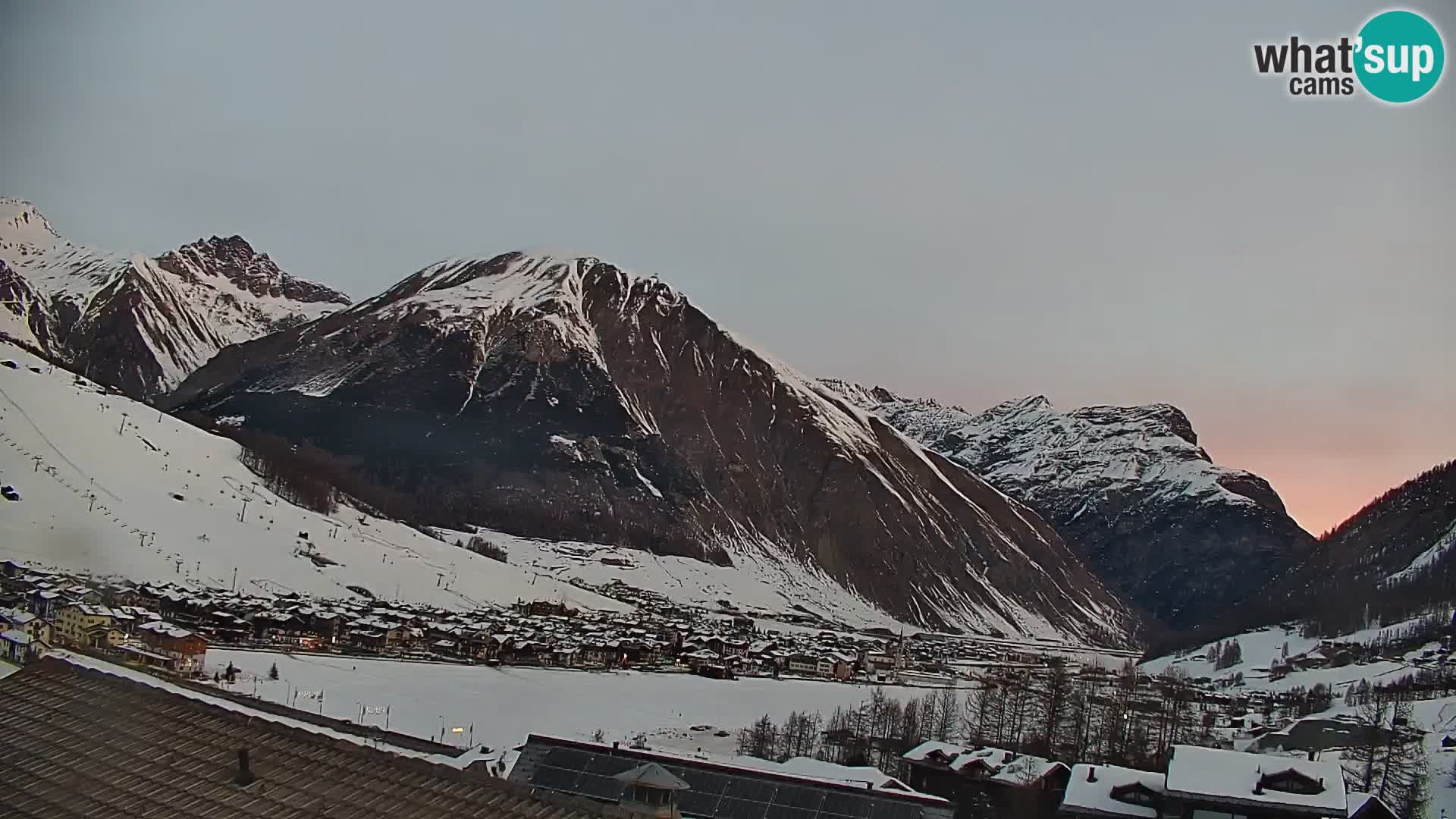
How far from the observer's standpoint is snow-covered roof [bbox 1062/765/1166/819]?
16.1m

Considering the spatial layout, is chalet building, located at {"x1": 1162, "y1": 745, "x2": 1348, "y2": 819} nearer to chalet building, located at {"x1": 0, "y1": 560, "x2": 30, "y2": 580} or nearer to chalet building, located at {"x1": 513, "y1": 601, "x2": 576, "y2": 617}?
chalet building, located at {"x1": 0, "y1": 560, "x2": 30, "y2": 580}

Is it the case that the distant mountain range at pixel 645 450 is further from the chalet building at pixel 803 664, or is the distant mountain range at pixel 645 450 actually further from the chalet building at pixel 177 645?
the chalet building at pixel 177 645

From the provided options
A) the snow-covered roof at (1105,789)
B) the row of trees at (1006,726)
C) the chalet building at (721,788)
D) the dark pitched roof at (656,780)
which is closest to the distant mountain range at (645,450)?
the row of trees at (1006,726)

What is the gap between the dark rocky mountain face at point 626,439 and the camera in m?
99.9

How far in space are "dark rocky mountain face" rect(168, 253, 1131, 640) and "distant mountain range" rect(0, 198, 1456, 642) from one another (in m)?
0.28

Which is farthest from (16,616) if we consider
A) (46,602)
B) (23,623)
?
(46,602)

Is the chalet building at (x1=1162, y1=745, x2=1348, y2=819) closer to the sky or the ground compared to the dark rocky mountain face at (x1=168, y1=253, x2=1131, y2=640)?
closer to the ground

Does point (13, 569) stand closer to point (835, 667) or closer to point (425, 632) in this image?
point (425, 632)

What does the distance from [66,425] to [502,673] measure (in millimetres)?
23124

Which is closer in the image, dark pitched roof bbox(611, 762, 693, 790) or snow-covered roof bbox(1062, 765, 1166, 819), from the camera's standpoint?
dark pitched roof bbox(611, 762, 693, 790)

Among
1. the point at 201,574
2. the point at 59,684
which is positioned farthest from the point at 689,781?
the point at 201,574

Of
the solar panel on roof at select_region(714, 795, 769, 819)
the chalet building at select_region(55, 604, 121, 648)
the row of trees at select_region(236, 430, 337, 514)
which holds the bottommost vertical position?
the chalet building at select_region(55, 604, 121, 648)

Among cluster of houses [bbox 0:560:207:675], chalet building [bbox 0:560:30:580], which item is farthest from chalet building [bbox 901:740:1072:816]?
chalet building [bbox 0:560:30:580]

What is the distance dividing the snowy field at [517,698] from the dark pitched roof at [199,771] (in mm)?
19719
